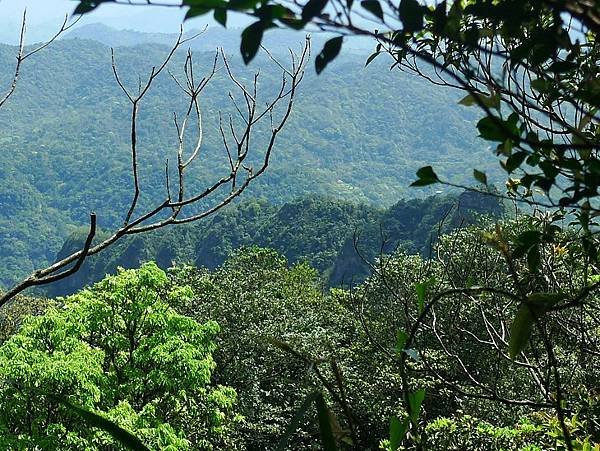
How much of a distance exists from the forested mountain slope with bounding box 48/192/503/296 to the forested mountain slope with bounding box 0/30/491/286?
38.5 m

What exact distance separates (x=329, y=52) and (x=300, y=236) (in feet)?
235

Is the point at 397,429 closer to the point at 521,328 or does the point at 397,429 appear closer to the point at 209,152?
the point at 521,328

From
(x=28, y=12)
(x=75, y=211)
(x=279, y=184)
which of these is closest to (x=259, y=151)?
(x=279, y=184)

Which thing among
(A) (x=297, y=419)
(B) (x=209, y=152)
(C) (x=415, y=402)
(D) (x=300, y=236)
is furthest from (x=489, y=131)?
(B) (x=209, y=152)

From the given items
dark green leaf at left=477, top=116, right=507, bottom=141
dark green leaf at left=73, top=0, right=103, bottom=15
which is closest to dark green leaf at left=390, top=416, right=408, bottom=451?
dark green leaf at left=477, top=116, right=507, bottom=141

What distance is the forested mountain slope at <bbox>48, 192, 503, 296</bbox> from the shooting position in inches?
2473

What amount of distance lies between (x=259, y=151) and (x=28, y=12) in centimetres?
15297

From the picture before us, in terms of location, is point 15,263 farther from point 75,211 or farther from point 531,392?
point 531,392

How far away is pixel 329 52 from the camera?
2.74 feet

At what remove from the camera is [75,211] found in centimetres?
14412

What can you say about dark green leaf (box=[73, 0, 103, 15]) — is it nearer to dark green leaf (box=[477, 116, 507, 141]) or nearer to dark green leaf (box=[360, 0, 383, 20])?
dark green leaf (box=[360, 0, 383, 20])

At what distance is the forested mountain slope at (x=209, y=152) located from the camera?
137m

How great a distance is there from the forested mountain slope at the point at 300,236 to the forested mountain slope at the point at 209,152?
3855 cm

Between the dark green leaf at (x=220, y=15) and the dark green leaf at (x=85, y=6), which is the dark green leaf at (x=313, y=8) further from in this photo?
the dark green leaf at (x=85, y=6)
